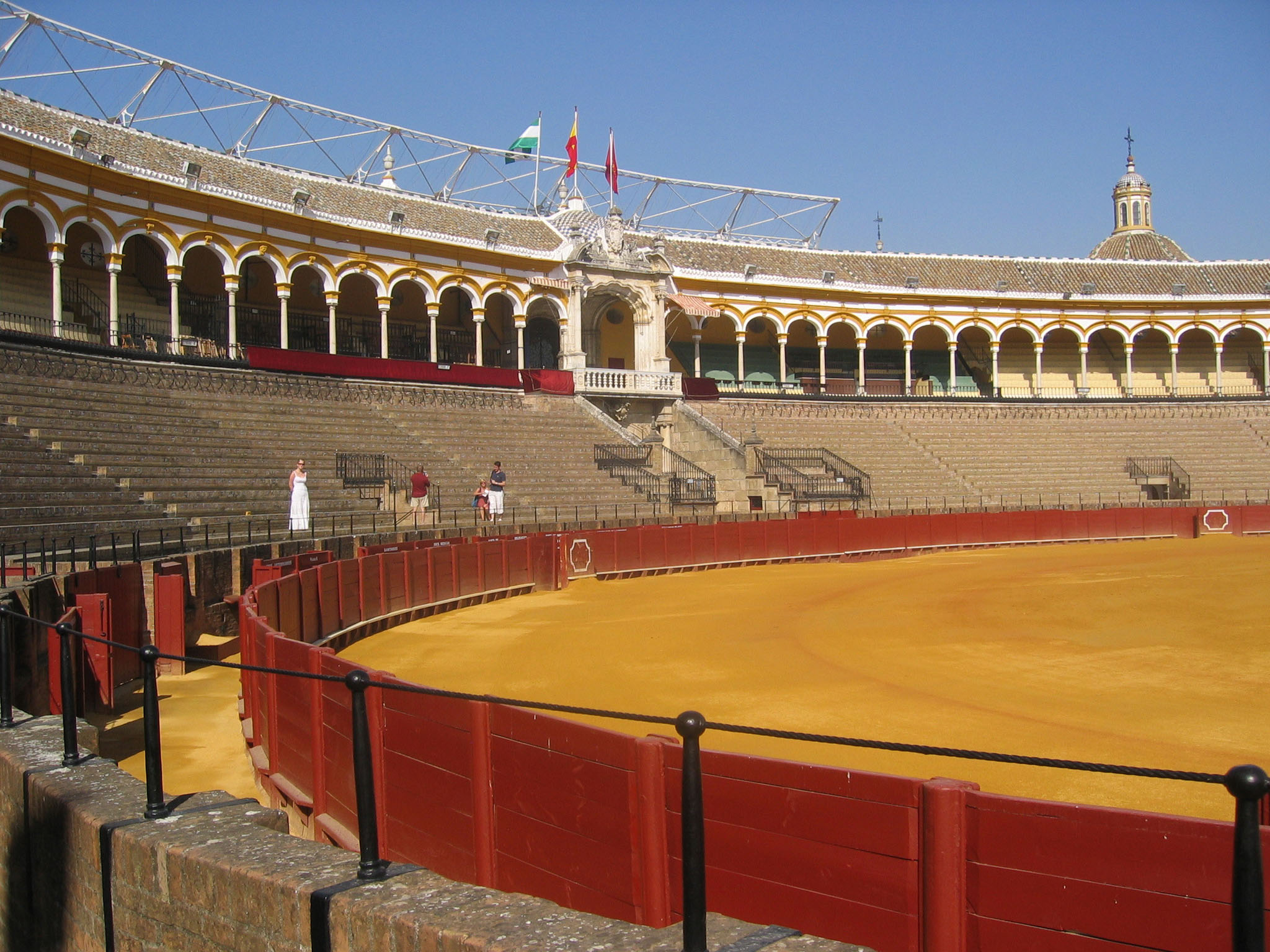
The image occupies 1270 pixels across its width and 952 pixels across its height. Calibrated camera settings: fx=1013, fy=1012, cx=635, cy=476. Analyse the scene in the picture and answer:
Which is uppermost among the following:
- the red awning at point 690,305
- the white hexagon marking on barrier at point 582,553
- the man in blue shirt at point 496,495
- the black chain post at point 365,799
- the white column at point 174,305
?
the red awning at point 690,305

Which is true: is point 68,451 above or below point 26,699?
above

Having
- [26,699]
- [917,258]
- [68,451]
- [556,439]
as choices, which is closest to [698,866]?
[26,699]

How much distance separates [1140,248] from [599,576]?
45.2 m

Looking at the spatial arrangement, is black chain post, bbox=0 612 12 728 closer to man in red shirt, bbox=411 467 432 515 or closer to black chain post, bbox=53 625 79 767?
black chain post, bbox=53 625 79 767

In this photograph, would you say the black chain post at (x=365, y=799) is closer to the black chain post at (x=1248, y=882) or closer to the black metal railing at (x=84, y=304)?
the black chain post at (x=1248, y=882)

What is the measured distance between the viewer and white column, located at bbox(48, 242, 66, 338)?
79.2ft

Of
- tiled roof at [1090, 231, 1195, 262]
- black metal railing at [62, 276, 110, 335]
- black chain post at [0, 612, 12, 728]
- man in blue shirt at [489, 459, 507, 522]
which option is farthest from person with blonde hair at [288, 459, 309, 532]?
tiled roof at [1090, 231, 1195, 262]

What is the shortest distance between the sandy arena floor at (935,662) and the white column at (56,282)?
46.8ft

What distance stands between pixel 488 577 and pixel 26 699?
1050 centimetres

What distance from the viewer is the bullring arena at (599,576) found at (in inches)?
143

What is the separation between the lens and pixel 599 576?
21547mm

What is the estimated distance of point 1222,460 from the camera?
1500 inches

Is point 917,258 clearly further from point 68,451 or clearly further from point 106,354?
point 68,451

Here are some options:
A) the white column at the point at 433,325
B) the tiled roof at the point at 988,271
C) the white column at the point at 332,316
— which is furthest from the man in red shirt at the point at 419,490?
the tiled roof at the point at 988,271
